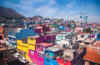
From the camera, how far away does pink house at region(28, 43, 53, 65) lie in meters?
8.05

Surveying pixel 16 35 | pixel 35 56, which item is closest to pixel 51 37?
pixel 35 56

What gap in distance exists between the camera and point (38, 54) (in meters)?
8.23

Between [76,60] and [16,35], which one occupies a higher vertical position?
[16,35]

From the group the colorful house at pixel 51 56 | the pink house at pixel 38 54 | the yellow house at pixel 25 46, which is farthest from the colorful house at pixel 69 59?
the yellow house at pixel 25 46

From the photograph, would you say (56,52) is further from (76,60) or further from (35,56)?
(35,56)

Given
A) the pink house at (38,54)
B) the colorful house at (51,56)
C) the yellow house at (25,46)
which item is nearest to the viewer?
the colorful house at (51,56)

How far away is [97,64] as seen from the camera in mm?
5484

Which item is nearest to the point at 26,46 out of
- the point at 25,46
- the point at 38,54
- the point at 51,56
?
the point at 25,46

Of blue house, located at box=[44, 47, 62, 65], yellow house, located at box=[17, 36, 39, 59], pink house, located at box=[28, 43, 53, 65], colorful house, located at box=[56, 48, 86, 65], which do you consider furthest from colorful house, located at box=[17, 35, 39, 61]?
colorful house, located at box=[56, 48, 86, 65]

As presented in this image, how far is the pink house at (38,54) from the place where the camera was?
8.05m

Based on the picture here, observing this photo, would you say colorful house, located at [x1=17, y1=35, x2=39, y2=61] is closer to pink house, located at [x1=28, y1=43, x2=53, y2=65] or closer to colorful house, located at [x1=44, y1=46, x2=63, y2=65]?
pink house, located at [x1=28, y1=43, x2=53, y2=65]

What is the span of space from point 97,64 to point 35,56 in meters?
5.38

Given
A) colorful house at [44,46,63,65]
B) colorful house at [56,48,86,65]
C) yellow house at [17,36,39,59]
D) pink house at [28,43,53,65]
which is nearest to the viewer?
colorful house at [56,48,86,65]

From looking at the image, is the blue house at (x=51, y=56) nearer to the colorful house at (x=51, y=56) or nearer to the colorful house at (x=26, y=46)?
the colorful house at (x=51, y=56)
